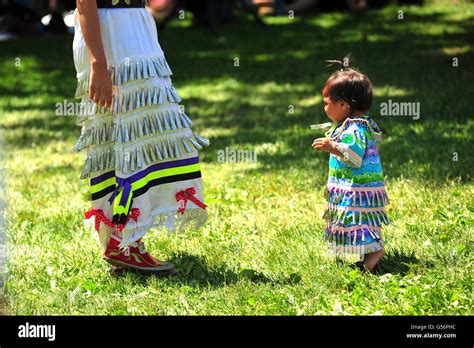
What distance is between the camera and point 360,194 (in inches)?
171

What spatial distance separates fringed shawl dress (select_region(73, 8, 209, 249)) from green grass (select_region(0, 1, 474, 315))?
1.23ft

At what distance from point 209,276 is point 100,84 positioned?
1182 mm

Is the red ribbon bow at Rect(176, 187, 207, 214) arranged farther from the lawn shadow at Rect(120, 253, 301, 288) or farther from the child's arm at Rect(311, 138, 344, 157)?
the child's arm at Rect(311, 138, 344, 157)

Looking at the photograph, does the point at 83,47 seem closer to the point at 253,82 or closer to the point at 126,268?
the point at 126,268

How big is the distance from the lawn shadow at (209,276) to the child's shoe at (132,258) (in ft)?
0.15

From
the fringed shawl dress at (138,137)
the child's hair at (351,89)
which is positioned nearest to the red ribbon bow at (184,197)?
the fringed shawl dress at (138,137)

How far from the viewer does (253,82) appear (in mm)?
11383

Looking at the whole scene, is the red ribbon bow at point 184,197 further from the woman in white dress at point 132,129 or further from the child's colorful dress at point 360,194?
the child's colorful dress at point 360,194

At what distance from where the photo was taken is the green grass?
4246 mm

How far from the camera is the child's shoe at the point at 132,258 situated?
4637 mm
